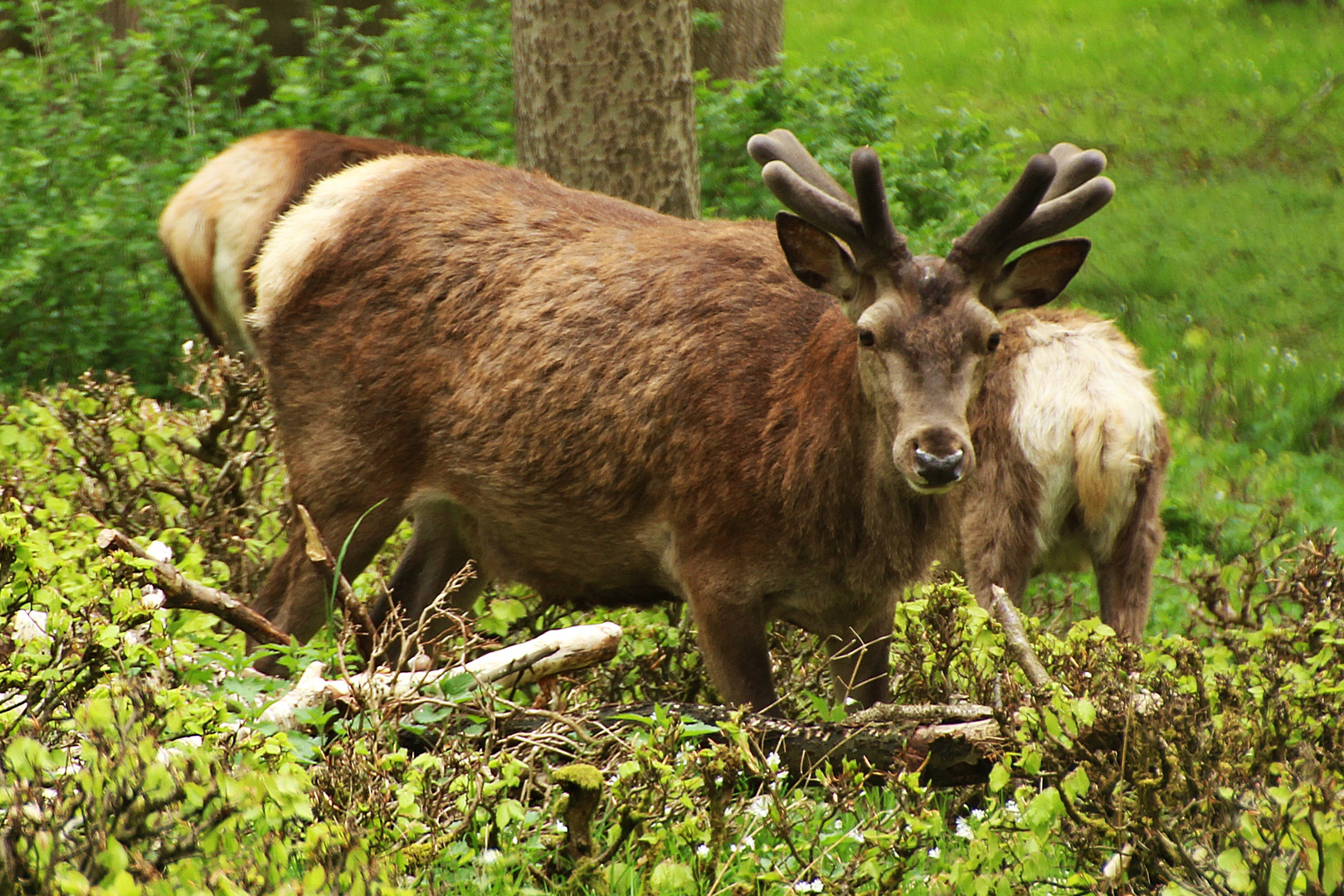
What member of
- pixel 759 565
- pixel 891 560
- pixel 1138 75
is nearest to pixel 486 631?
pixel 759 565

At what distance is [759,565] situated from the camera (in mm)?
4645

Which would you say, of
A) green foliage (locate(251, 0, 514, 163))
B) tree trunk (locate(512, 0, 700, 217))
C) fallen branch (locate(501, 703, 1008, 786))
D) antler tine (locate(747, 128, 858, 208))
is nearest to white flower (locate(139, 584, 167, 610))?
fallen branch (locate(501, 703, 1008, 786))

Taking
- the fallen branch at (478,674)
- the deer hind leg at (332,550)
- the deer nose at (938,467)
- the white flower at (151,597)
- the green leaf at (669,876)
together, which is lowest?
the deer hind leg at (332,550)

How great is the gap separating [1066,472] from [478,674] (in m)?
2.83

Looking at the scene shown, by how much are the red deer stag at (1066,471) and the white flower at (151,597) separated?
2995 millimetres

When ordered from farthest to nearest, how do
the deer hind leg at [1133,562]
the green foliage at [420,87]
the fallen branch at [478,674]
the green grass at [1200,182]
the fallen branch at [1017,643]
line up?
1. the green grass at [1200,182]
2. the green foliage at [420,87]
3. the deer hind leg at [1133,562]
4. the fallen branch at [1017,643]
5. the fallen branch at [478,674]

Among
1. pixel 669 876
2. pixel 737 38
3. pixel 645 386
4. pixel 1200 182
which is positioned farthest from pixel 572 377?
pixel 1200 182

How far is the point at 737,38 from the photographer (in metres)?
10.6

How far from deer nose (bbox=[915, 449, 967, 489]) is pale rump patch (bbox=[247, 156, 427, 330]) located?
2.43 meters

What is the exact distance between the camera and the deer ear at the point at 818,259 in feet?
14.7

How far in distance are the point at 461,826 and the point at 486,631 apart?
2.13 metres

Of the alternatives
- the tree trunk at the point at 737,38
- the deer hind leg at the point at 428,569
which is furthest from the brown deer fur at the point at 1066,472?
the tree trunk at the point at 737,38

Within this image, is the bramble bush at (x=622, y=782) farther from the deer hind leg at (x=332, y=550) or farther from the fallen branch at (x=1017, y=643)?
the deer hind leg at (x=332, y=550)

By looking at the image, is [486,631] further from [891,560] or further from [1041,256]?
[1041,256]
